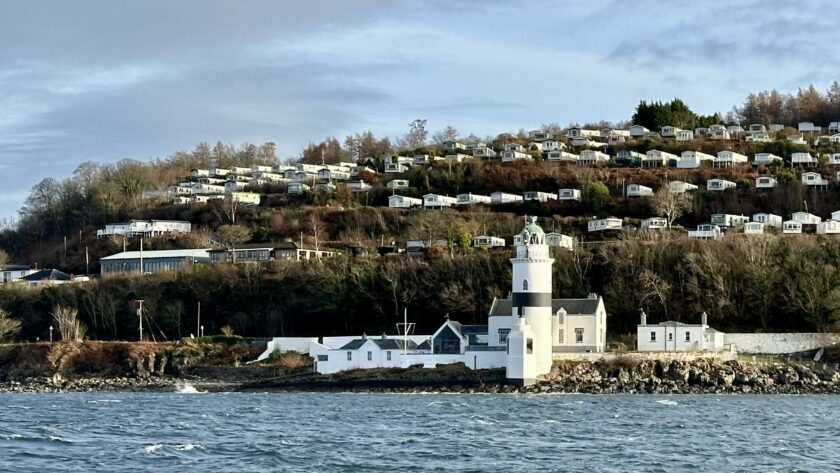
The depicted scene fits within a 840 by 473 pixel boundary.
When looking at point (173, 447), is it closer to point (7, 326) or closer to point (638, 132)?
point (7, 326)

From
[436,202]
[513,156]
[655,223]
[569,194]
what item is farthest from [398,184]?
[655,223]

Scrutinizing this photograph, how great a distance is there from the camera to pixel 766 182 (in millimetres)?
93000

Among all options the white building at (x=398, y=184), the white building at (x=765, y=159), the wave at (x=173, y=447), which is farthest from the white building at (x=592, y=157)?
the wave at (x=173, y=447)

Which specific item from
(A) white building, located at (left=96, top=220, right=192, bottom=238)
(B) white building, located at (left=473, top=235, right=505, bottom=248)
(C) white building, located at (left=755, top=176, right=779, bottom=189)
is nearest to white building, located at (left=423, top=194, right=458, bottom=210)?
(B) white building, located at (left=473, top=235, right=505, bottom=248)

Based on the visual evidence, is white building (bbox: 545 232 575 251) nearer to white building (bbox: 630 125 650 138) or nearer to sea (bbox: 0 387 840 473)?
sea (bbox: 0 387 840 473)

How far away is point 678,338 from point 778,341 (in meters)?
4.86

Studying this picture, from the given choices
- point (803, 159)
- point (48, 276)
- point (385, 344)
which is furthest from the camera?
point (803, 159)

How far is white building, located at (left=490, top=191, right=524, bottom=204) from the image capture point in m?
94.8

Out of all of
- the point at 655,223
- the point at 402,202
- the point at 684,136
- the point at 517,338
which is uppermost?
the point at 684,136

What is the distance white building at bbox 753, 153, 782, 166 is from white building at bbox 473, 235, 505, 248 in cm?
3114

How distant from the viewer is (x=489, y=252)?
241 feet

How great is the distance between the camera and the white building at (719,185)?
303ft

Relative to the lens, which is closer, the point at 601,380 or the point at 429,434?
the point at 429,434

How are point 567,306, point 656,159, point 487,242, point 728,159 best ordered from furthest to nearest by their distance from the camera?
1. point 656,159
2. point 728,159
3. point 487,242
4. point 567,306
